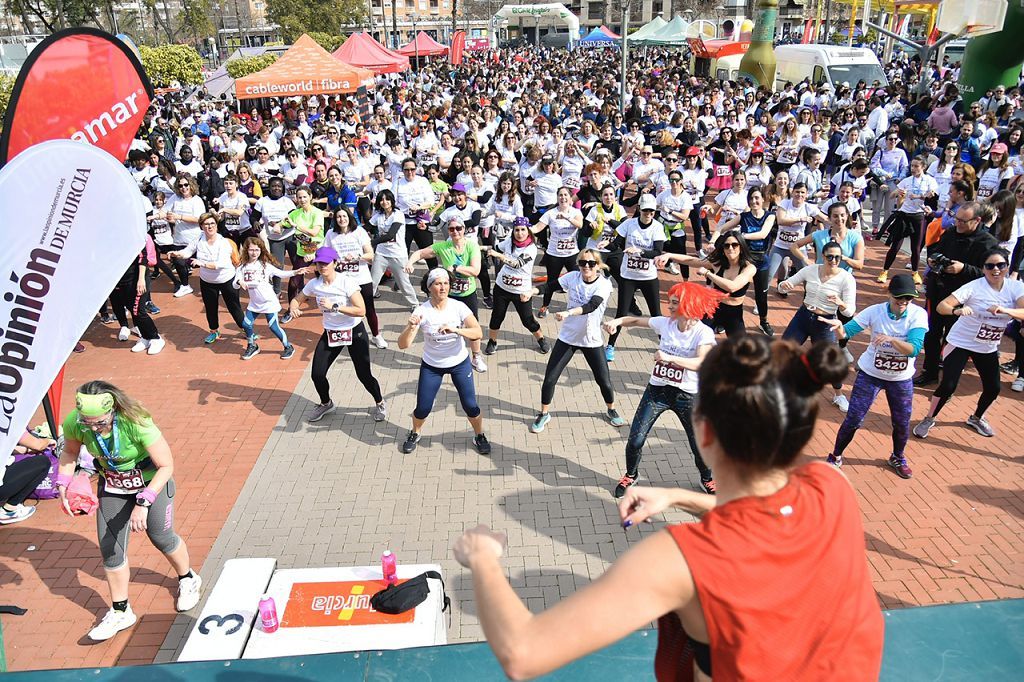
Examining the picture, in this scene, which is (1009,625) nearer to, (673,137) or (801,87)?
(673,137)

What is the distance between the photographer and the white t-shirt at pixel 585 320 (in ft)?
22.0

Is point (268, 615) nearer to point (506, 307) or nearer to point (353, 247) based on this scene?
point (506, 307)

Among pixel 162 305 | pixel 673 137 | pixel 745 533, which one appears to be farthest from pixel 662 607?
pixel 673 137

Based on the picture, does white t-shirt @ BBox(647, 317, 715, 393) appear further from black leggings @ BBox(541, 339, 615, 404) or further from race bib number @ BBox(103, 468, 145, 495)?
race bib number @ BBox(103, 468, 145, 495)

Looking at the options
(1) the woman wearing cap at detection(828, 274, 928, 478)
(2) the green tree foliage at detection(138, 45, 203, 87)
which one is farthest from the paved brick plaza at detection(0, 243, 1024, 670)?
(2) the green tree foliage at detection(138, 45, 203, 87)

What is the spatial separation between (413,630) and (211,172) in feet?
34.7

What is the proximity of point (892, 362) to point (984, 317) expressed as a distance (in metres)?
1.22

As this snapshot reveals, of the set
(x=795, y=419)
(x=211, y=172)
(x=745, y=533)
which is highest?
(x=795, y=419)

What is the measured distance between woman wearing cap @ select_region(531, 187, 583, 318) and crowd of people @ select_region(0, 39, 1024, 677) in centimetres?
3

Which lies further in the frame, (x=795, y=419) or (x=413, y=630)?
(x=413, y=630)

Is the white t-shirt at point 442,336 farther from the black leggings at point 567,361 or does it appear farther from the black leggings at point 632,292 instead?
the black leggings at point 632,292

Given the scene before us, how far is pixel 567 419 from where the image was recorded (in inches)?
292

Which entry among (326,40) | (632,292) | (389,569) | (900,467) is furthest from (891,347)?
(326,40)

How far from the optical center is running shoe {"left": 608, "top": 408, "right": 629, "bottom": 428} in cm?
722
